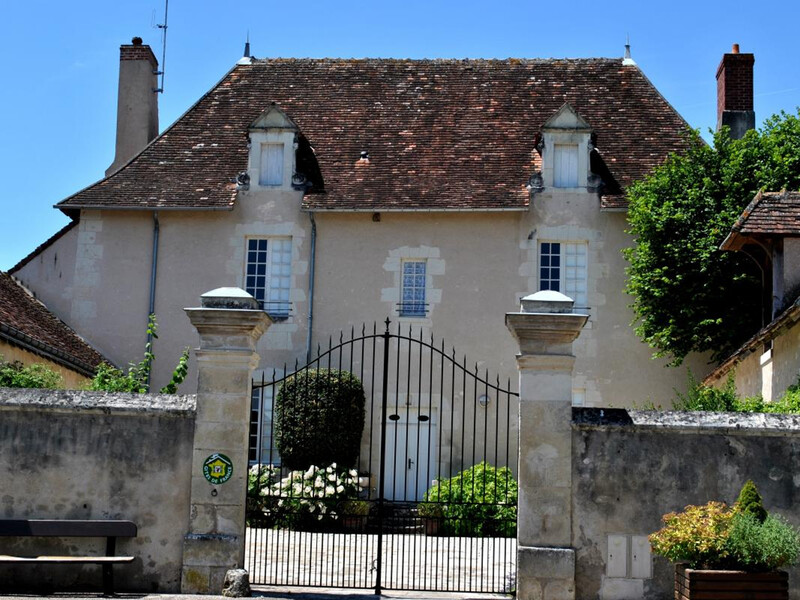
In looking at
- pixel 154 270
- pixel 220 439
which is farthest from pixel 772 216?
pixel 154 270

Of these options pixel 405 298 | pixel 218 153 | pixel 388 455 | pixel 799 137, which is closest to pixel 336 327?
pixel 405 298

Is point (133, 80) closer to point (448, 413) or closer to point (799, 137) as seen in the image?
point (448, 413)

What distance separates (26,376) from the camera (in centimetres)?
1399

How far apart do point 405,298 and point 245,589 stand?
10.9 meters

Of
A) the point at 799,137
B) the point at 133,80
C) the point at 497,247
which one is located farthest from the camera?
the point at 133,80

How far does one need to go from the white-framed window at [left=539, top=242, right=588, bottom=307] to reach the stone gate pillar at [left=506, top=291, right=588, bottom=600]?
33.1ft

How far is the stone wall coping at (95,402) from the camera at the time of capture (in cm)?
1038

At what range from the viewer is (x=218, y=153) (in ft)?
71.3

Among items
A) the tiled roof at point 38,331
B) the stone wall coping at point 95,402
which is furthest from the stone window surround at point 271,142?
the stone wall coping at point 95,402

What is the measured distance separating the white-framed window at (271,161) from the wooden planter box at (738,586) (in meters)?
13.6

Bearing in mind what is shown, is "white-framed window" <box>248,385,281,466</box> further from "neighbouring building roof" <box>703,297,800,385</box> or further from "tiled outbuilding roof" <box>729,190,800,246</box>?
"tiled outbuilding roof" <box>729,190,800,246</box>

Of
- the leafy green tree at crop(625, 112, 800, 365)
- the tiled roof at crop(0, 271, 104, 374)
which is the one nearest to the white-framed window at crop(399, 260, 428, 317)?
the leafy green tree at crop(625, 112, 800, 365)

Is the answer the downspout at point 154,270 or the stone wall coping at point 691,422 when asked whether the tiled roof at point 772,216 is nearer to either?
the stone wall coping at point 691,422

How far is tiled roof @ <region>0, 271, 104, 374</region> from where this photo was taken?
16.5 m
